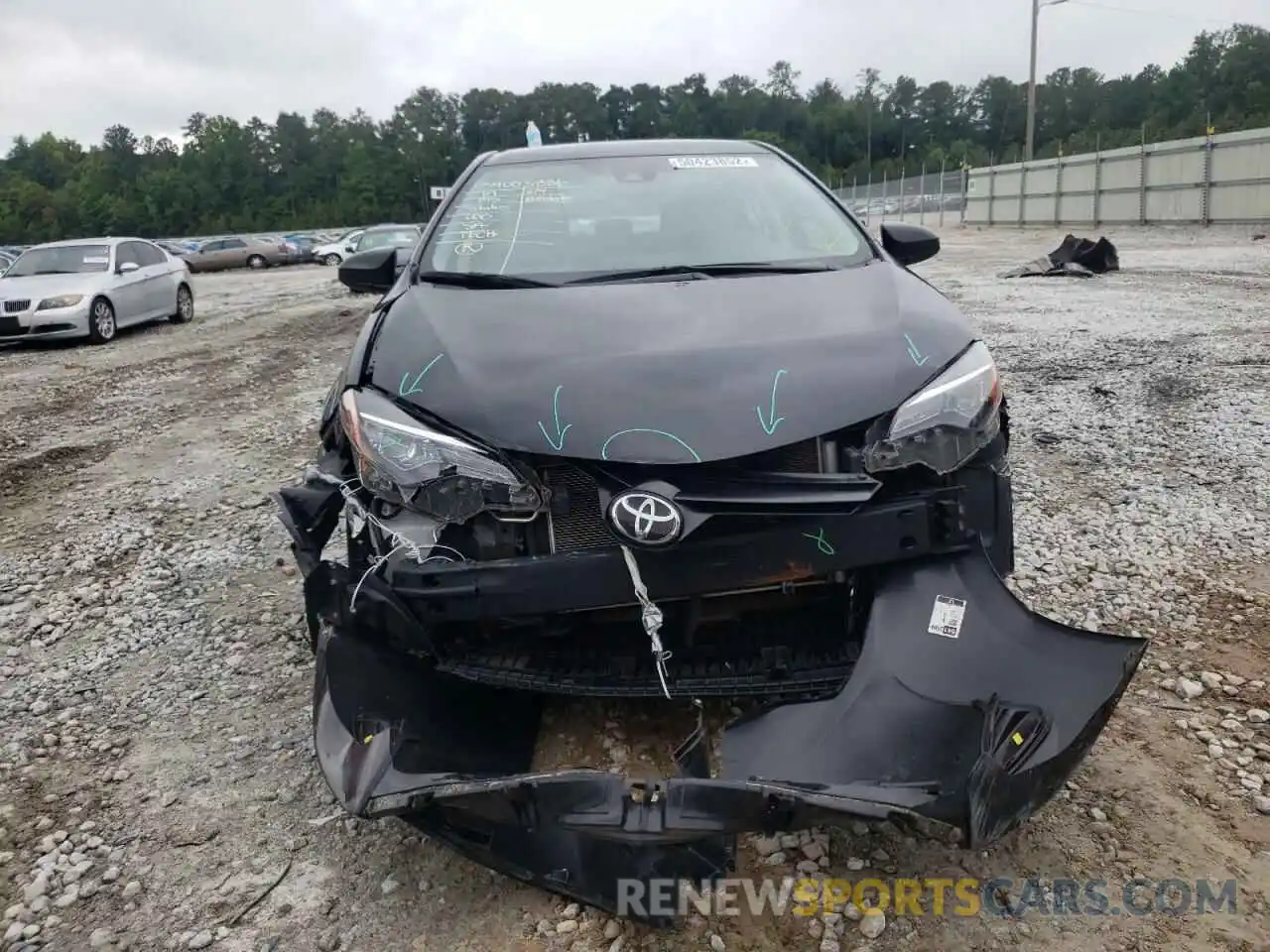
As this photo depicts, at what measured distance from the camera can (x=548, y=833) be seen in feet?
6.70

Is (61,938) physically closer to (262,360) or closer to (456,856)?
(456,856)

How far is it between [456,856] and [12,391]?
878 cm

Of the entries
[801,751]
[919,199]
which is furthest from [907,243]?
[919,199]

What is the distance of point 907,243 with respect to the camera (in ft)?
12.1

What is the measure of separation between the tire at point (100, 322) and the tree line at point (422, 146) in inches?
2911

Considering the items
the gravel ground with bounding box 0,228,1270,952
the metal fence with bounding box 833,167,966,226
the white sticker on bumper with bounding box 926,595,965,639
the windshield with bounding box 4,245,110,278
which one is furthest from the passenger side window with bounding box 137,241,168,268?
the metal fence with bounding box 833,167,966,226

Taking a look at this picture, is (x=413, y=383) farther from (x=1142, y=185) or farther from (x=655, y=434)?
(x=1142, y=185)

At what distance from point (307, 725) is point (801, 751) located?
5.32 ft

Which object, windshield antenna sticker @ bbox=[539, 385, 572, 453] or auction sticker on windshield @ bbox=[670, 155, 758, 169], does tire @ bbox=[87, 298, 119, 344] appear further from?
windshield antenna sticker @ bbox=[539, 385, 572, 453]

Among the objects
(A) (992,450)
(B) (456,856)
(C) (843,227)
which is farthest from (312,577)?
(C) (843,227)

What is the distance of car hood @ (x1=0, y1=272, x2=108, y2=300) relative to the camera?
39.2ft

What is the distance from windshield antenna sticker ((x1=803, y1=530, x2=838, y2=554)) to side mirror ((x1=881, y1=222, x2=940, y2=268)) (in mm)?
1978

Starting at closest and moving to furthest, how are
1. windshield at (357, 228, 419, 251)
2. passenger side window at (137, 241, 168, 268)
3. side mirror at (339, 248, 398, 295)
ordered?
side mirror at (339, 248, 398, 295), passenger side window at (137, 241, 168, 268), windshield at (357, 228, 419, 251)

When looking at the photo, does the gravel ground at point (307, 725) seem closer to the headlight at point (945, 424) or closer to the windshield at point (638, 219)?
the headlight at point (945, 424)
